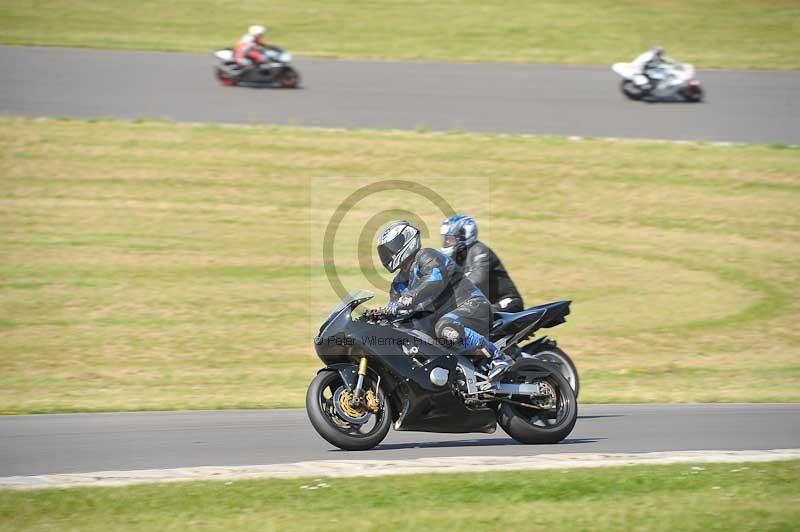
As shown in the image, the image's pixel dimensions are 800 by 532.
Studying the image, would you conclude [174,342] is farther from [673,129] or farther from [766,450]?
[673,129]

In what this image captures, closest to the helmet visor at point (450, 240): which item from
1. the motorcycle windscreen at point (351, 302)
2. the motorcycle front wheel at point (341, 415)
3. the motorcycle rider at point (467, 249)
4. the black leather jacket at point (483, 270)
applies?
the motorcycle rider at point (467, 249)

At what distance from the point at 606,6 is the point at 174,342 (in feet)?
83.1

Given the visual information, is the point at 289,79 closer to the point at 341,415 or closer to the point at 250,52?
the point at 250,52

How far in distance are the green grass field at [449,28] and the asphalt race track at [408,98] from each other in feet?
5.30

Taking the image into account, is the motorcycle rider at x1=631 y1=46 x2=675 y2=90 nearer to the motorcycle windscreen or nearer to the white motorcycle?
the white motorcycle

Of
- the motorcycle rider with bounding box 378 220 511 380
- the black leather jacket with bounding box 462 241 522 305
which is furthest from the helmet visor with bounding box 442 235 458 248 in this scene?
the motorcycle rider with bounding box 378 220 511 380

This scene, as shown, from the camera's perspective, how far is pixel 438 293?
8531 mm

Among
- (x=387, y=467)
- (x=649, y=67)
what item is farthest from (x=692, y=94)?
(x=387, y=467)

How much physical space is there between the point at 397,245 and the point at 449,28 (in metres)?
24.5

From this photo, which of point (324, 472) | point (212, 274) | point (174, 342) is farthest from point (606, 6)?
point (324, 472)

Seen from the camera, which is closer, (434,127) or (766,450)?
(766,450)

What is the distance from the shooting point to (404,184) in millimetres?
20766

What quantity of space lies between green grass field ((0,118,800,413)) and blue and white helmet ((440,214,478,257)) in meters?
2.60

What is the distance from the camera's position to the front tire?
28.9 feet
